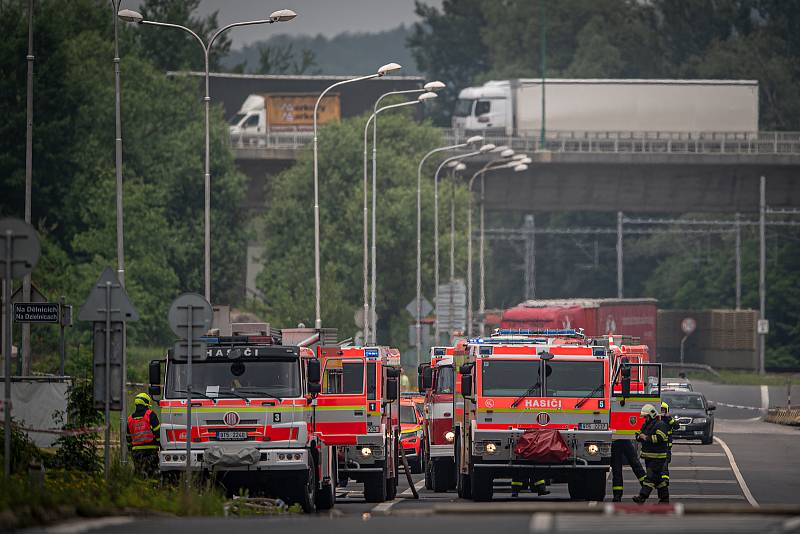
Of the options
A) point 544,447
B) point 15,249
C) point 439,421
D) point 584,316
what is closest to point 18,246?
point 15,249

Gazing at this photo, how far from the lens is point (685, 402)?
150 feet

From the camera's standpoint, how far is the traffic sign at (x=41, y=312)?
3114 cm

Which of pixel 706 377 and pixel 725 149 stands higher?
pixel 725 149

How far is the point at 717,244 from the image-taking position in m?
127

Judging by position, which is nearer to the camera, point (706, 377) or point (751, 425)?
point (751, 425)

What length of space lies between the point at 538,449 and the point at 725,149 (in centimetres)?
6334

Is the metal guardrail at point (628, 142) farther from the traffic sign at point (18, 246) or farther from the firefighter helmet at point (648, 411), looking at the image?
the traffic sign at point (18, 246)

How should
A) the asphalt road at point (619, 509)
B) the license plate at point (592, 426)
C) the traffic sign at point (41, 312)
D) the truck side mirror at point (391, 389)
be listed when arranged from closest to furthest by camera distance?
the asphalt road at point (619, 509), the license plate at point (592, 426), the truck side mirror at point (391, 389), the traffic sign at point (41, 312)

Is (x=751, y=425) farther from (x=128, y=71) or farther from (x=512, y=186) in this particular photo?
(x=128, y=71)

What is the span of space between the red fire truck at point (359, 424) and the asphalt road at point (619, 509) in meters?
0.43

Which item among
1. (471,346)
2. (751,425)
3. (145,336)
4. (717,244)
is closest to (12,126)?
(145,336)

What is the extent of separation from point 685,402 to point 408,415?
11115 millimetres

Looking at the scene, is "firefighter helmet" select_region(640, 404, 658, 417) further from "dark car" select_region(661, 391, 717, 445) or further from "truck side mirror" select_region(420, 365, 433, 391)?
"dark car" select_region(661, 391, 717, 445)

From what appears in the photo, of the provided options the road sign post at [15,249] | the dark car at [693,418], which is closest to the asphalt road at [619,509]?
the dark car at [693,418]
